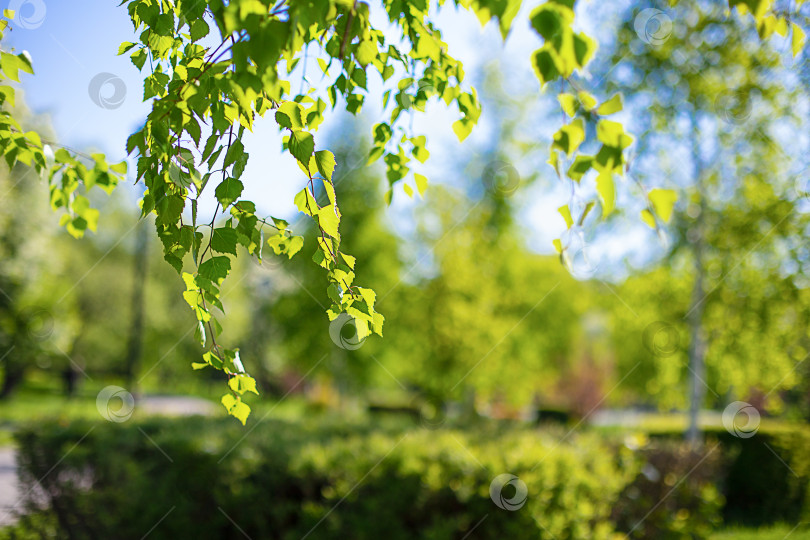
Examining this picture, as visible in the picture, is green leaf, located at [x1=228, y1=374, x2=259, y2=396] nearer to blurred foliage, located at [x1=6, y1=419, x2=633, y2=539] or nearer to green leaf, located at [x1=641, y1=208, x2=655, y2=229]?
green leaf, located at [x1=641, y1=208, x2=655, y2=229]


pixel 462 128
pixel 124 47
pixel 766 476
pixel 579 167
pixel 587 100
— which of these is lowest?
pixel 766 476

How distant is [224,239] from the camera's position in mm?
1549

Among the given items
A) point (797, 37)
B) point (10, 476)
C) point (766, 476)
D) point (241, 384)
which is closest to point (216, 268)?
point (241, 384)

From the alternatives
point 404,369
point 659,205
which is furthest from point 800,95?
point 404,369

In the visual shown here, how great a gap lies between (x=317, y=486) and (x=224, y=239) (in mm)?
3480

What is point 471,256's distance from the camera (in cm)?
1288

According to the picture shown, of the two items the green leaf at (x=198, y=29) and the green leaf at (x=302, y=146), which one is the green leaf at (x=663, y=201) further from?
the green leaf at (x=198, y=29)

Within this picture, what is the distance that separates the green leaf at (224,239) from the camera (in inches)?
60.4

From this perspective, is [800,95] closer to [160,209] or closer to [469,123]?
[469,123]

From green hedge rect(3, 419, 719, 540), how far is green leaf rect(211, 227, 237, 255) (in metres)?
3.00

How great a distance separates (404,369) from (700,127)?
11991 millimetres

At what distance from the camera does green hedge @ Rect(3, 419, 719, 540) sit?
4.04 meters

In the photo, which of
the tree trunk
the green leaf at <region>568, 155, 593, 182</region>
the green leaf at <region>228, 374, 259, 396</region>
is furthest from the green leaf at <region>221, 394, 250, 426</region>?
the tree trunk

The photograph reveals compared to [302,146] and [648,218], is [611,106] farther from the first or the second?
[302,146]
